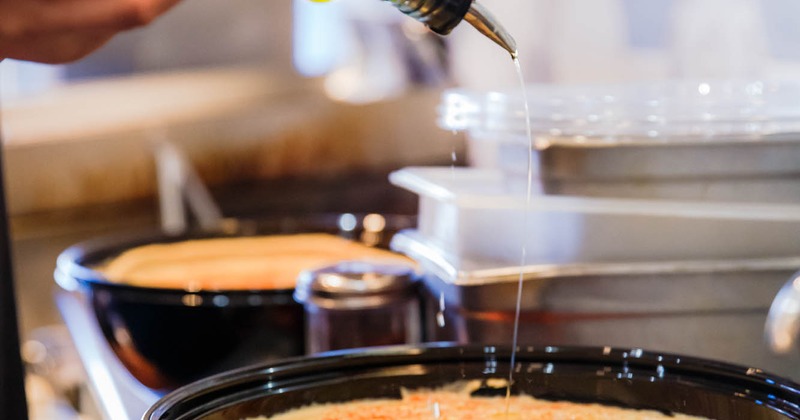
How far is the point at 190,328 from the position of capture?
1.39 metres

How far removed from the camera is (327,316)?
1.26 metres

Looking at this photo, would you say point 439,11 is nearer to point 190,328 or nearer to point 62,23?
point 62,23

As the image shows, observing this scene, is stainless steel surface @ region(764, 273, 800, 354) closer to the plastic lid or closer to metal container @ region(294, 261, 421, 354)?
the plastic lid

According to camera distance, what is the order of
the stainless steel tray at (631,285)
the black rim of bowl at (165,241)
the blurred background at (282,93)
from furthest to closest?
1. the blurred background at (282,93)
2. the black rim of bowl at (165,241)
3. the stainless steel tray at (631,285)

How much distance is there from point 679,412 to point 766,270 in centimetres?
25

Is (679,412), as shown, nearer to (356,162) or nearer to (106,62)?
(356,162)

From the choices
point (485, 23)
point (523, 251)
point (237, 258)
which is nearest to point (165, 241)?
point (237, 258)

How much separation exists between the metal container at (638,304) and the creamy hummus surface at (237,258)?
55cm

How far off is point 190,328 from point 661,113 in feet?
2.14

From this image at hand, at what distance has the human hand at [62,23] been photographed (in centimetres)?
92

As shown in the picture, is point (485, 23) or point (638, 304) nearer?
point (485, 23)

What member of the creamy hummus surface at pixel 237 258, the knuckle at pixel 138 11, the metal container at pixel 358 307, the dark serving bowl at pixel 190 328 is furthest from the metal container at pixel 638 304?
the creamy hummus surface at pixel 237 258

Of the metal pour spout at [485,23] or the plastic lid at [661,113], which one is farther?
the plastic lid at [661,113]

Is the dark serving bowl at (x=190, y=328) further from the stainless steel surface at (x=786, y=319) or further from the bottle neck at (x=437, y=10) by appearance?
the stainless steel surface at (x=786, y=319)
